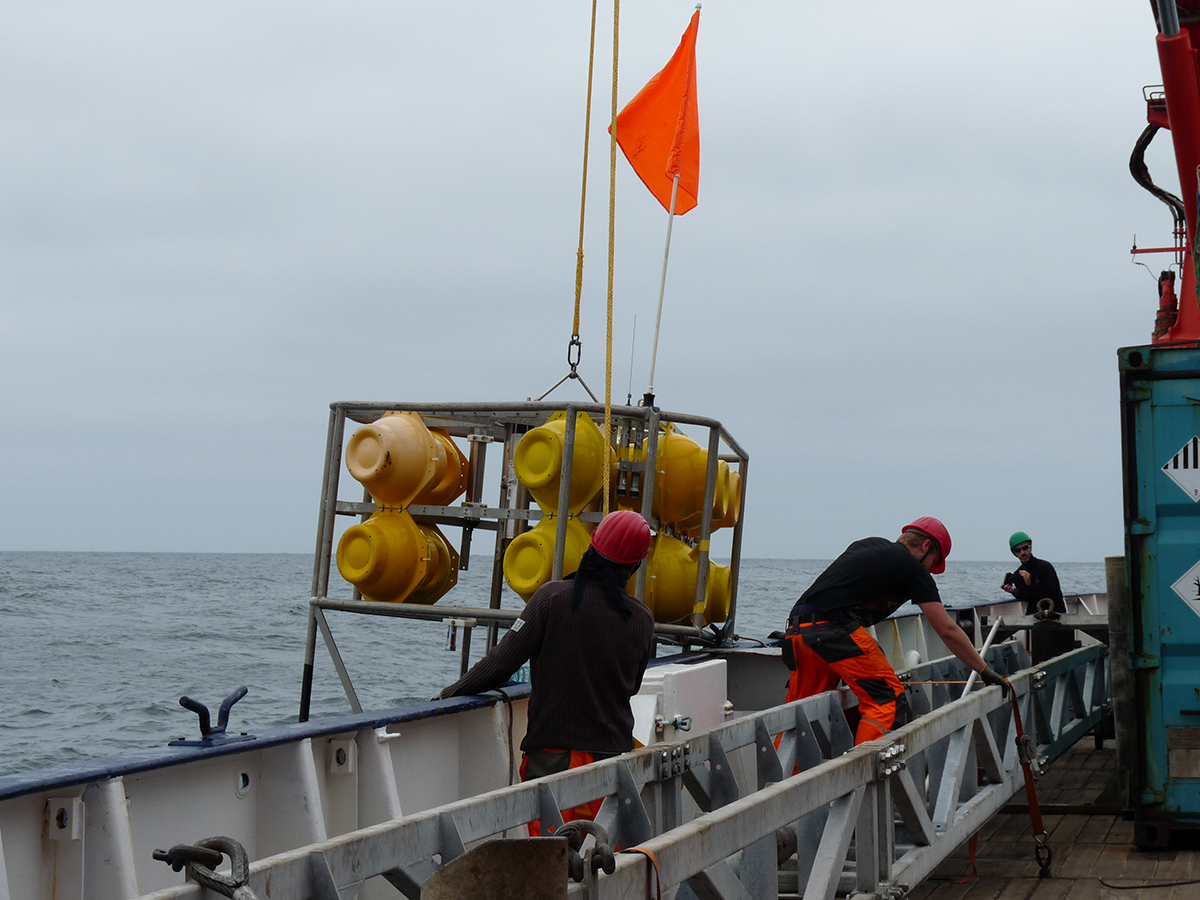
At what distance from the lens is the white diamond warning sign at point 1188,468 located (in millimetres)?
6086

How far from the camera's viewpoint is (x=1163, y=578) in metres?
6.14

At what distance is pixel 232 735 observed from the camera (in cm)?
428

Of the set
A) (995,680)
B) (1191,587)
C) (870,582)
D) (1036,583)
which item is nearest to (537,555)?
(870,582)

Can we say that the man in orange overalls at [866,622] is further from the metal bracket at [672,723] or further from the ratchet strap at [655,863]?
the ratchet strap at [655,863]

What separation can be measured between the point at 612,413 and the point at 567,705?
3283mm

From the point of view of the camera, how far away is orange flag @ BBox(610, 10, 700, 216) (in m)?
9.23

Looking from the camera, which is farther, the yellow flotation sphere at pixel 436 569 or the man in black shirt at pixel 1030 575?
the man in black shirt at pixel 1030 575

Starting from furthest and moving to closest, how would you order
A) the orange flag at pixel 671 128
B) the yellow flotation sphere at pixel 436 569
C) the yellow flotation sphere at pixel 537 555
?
the orange flag at pixel 671 128, the yellow flotation sphere at pixel 436 569, the yellow flotation sphere at pixel 537 555

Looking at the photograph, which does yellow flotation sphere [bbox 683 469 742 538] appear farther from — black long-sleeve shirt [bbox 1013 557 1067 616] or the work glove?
black long-sleeve shirt [bbox 1013 557 1067 616]

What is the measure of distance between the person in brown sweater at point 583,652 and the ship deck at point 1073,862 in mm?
1799

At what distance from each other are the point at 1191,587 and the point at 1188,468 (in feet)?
1.86

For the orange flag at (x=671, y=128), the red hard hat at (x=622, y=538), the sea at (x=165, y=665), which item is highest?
the orange flag at (x=671, y=128)

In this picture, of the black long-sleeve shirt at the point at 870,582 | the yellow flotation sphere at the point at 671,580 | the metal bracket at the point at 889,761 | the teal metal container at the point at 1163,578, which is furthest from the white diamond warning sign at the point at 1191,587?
the yellow flotation sphere at the point at 671,580

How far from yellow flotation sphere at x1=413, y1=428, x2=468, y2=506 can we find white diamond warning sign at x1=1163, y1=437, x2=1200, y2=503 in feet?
14.4
